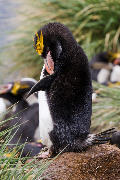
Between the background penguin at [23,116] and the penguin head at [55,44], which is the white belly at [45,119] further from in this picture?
the penguin head at [55,44]

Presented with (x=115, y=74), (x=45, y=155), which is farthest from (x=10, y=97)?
(x=115, y=74)

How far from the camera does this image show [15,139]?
261 centimetres

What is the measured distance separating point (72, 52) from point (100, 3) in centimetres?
427

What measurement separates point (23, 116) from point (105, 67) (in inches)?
157

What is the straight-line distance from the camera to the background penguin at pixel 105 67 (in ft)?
20.1

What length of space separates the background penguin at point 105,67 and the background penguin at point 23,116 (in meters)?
2.72

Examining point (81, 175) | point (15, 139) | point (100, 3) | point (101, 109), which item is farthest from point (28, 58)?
point (81, 175)

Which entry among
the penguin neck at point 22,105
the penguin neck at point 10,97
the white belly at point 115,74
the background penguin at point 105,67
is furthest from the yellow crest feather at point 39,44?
the white belly at point 115,74

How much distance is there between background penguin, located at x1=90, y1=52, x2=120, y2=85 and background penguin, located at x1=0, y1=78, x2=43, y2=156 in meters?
2.72

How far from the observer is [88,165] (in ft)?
7.48

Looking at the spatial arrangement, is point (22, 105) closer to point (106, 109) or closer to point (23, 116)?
point (23, 116)

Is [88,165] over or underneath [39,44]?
underneath

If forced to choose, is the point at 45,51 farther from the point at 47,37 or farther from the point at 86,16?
the point at 86,16

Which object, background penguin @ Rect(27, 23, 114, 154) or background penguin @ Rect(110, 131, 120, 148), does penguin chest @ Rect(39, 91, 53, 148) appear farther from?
background penguin @ Rect(110, 131, 120, 148)
